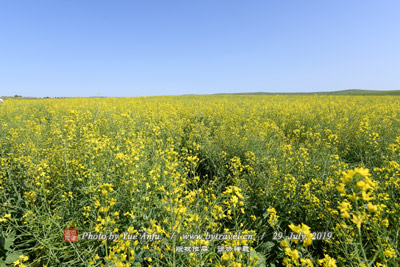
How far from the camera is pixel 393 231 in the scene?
190cm

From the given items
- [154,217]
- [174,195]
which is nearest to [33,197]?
[154,217]

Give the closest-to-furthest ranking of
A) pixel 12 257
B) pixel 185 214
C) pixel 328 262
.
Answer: pixel 328 262 → pixel 185 214 → pixel 12 257

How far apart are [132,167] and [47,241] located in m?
1.05

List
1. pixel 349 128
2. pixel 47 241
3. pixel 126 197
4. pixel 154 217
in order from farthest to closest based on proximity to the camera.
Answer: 1. pixel 349 128
2. pixel 126 197
3. pixel 154 217
4. pixel 47 241

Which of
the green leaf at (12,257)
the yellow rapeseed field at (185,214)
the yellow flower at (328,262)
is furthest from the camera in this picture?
the green leaf at (12,257)

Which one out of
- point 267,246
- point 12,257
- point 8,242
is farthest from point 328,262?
point 8,242

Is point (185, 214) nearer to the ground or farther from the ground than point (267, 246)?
farther from the ground

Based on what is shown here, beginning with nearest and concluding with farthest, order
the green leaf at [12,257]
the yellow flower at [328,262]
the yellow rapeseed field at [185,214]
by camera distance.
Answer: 1. the yellow flower at [328,262]
2. the yellow rapeseed field at [185,214]
3. the green leaf at [12,257]

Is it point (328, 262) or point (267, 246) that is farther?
point (267, 246)

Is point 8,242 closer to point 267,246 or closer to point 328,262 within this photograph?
point 267,246

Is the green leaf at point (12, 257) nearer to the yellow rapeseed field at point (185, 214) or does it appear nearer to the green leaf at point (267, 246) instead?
the yellow rapeseed field at point (185, 214)

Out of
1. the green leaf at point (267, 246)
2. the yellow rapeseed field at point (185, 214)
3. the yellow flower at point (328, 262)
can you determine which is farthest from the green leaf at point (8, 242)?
the yellow flower at point (328, 262)

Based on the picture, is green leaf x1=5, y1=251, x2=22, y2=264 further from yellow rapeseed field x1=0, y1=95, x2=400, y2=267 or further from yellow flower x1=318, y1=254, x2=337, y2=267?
yellow flower x1=318, y1=254, x2=337, y2=267

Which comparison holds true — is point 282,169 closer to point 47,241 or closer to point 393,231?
point 393,231
